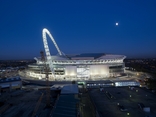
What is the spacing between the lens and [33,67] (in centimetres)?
6059

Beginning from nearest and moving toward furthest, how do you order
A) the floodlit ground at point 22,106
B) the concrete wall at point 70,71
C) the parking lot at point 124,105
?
the parking lot at point 124,105
the floodlit ground at point 22,106
the concrete wall at point 70,71

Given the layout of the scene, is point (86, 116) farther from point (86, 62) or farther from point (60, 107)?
point (86, 62)

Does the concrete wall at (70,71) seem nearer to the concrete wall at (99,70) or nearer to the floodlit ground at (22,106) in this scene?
the concrete wall at (99,70)

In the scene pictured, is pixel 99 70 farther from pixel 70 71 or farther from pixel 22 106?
pixel 22 106

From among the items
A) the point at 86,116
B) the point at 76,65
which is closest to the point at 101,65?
the point at 76,65

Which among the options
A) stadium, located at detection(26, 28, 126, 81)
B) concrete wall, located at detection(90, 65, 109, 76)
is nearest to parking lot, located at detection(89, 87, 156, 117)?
stadium, located at detection(26, 28, 126, 81)

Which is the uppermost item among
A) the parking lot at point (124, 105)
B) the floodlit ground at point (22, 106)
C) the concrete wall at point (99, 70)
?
the concrete wall at point (99, 70)

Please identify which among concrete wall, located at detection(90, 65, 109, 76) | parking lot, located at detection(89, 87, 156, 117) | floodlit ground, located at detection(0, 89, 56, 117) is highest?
concrete wall, located at detection(90, 65, 109, 76)

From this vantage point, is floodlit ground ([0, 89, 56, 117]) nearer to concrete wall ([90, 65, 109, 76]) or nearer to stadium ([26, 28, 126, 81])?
stadium ([26, 28, 126, 81])

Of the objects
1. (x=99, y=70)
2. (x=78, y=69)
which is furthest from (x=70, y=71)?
(x=99, y=70)

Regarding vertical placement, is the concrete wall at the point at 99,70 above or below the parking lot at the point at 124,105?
above

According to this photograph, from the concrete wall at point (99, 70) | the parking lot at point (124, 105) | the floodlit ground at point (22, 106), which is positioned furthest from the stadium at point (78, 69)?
the parking lot at point (124, 105)

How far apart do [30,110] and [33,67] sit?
3963cm

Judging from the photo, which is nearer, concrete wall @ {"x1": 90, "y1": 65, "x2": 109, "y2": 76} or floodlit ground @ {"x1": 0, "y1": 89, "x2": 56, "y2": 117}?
floodlit ground @ {"x1": 0, "y1": 89, "x2": 56, "y2": 117}
